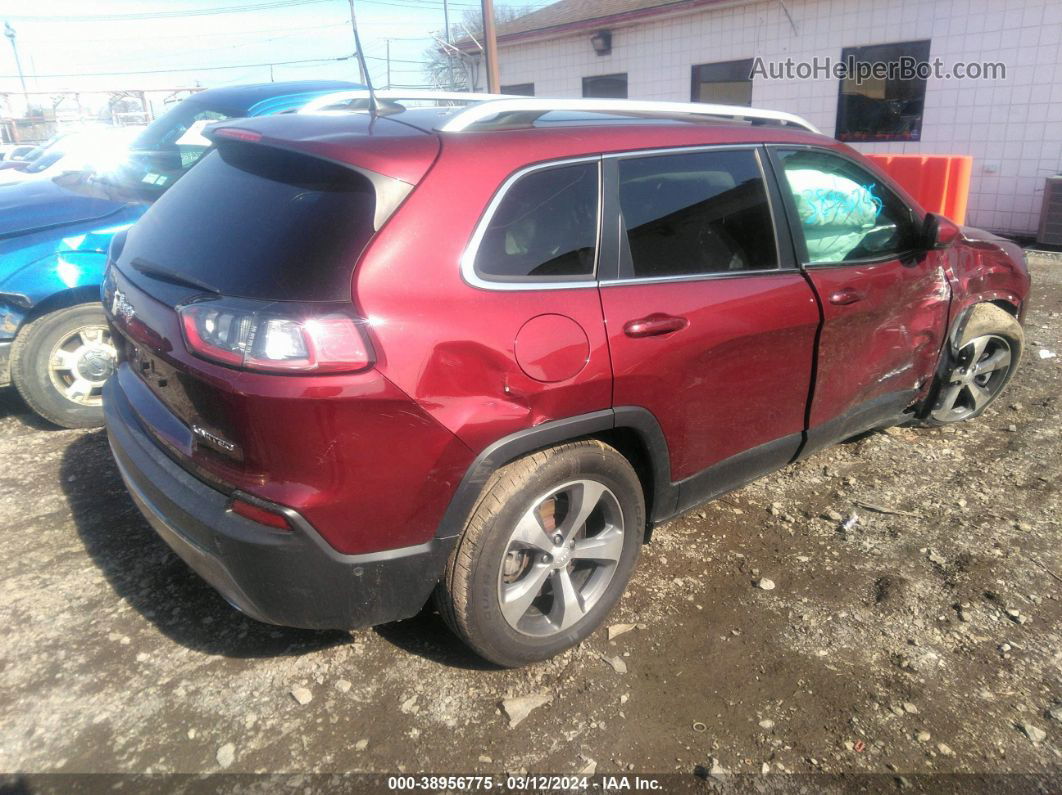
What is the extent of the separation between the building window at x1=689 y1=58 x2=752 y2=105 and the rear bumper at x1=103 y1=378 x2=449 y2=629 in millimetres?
12904

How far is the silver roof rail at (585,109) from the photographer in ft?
7.92

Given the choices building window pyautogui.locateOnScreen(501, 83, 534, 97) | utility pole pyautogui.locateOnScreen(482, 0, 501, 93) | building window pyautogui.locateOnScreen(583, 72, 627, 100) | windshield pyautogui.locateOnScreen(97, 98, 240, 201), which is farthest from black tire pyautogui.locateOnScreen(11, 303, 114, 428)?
building window pyautogui.locateOnScreen(501, 83, 534, 97)

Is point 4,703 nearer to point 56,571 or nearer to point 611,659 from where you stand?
point 56,571

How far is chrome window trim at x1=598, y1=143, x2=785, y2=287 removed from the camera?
2.56m

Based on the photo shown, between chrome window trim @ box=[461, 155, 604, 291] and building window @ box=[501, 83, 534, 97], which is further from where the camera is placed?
building window @ box=[501, 83, 534, 97]

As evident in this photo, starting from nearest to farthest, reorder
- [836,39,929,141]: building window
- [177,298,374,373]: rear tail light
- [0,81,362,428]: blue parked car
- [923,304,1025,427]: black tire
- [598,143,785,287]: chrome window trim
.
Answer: [177,298,374,373]: rear tail light < [598,143,785,287]: chrome window trim < [0,81,362,428]: blue parked car < [923,304,1025,427]: black tire < [836,39,929,141]: building window

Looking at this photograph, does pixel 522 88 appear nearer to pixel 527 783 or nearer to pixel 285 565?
pixel 285 565

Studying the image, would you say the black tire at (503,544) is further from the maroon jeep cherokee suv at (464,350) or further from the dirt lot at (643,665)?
the dirt lot at (643,665)

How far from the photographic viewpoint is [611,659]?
2688 millimetres

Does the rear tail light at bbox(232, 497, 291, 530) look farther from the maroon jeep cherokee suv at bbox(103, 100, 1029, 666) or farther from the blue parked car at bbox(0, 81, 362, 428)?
the blue parked car at bbox(0, 81, 362, 428)

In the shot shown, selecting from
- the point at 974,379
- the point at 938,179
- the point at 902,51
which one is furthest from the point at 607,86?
the point at 974,379

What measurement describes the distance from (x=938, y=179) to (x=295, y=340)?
9387mm

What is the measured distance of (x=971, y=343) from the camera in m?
4.16

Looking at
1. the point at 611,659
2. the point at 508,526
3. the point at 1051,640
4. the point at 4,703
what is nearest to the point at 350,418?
the point at 508,526
